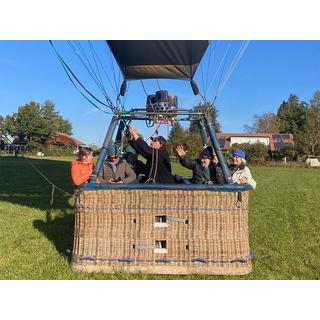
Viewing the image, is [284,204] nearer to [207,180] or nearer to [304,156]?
[207,180]

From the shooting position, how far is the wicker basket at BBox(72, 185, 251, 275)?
337cm

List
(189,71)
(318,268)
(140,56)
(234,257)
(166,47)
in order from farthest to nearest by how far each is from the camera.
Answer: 1. (189,71)
2. (140,56)
3. (166,47)
4. (318,268)
5. (234,257)

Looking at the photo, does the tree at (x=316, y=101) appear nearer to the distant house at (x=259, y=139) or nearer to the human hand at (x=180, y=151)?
the distant house at (x=259, y=139)

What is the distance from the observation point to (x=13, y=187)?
997 centimetres

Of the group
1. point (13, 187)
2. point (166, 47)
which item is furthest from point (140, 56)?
point (13, 187)

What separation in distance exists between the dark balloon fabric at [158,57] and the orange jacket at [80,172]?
116 centimetres

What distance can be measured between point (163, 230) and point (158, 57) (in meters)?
1.78

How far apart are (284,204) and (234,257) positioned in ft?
15.9

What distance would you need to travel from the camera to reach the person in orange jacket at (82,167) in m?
3.86

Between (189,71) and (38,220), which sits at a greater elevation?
(189,71)

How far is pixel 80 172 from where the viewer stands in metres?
3.93

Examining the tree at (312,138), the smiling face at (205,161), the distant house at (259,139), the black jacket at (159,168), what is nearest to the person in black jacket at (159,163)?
the black jacket at (159,168)

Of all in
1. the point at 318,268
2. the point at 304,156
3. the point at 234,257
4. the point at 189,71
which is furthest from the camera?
the point at 304,156

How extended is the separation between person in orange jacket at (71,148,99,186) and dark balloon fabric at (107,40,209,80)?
102 centimetres
